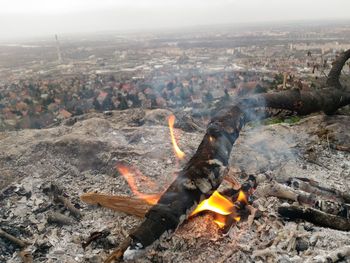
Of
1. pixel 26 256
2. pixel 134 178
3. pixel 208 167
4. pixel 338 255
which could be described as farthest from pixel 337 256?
pixel 26 256

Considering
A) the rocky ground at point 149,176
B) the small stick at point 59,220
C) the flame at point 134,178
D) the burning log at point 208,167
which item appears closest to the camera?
the burning log at point 208,167

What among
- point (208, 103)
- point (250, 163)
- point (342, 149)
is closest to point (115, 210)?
point (250, 163)

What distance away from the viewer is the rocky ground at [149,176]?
4.32 meters

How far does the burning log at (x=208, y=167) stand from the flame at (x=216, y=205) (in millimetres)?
210

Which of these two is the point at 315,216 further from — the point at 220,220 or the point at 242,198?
the point at 220,220

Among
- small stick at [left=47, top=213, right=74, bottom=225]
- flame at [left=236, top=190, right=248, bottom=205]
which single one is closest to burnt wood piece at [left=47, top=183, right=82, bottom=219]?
small stick at [left=47, top=213, right=74, bottom=225]

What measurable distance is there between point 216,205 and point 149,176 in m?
1.70

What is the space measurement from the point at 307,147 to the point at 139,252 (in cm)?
438

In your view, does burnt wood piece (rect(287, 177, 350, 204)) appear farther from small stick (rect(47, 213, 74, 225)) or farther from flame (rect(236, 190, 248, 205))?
small stick (rect(47, 213, 74, 225))

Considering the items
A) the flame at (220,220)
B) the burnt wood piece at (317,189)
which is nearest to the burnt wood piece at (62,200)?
the flame at (220,220)

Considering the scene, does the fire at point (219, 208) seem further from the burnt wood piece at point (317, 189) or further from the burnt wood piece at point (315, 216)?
the burnt wood piece at point (317, 189)

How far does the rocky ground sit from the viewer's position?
4.32 metres

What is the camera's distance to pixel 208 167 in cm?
471

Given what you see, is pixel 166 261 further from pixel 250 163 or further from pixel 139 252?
pixel 250 163
